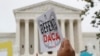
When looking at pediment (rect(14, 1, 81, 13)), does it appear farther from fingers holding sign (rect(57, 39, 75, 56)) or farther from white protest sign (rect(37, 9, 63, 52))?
fingers holding sign (rect(57, 39, 75, 56))

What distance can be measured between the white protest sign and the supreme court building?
46699mm

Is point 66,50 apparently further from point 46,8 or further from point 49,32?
point 46,8

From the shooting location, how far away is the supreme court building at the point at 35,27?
56388 millimetres

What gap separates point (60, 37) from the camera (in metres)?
7.99

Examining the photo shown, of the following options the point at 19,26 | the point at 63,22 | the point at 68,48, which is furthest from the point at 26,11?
the point at 68,48

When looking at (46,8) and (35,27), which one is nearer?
(46,8)

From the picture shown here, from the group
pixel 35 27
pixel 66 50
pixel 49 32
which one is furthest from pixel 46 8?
pixel 66 50

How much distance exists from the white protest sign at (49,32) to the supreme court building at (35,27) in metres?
46.7

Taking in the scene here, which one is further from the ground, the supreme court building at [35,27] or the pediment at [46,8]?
the pediment at [46,8]

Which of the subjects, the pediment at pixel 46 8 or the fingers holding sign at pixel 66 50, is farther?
the pediment at pixel 46 8

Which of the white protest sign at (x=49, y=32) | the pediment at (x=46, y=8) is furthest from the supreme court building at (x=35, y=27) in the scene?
the white protest sign at (x=49, y=32)

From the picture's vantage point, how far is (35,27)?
5738 centimetres

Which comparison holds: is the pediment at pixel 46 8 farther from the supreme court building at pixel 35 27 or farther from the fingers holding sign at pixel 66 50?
the fingers holding sign at pixel 66 50

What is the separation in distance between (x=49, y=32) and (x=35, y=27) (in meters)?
49.0
